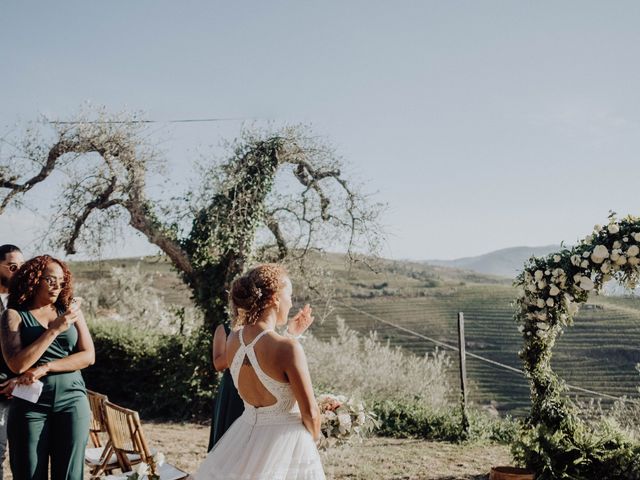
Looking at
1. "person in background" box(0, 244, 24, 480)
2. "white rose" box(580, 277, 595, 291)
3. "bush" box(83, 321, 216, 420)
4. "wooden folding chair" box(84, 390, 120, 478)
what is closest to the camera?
"person in background" box(0, 244, 24, 480)

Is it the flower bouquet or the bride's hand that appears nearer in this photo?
the bride's hand

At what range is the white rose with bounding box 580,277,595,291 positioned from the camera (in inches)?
222

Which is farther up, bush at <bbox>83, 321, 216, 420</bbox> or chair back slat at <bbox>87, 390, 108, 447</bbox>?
chair back slat at <bbox>87, 390, 108, 447</bbox>

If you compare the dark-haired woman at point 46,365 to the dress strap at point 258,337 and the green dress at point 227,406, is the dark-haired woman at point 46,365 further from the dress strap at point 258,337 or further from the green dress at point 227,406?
the green dress at point 227,406

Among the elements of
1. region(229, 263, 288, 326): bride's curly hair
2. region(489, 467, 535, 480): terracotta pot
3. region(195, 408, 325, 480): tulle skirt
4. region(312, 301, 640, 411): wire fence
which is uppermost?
region(229, 263, 288, 326): bride's curly hair

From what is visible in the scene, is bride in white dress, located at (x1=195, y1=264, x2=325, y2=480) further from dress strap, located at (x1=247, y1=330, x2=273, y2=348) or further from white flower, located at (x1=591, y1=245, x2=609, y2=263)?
white flower, located at (x1=591, y1=245, x2=609, y2=263)

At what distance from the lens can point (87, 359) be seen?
11.2 feet

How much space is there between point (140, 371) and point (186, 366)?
4.20ft

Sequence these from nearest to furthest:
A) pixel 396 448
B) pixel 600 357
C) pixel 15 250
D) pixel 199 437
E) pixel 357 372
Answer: pixel 15 250, pixel 396 448, pixel 199 437, pixel 357 372, pixel 600 357

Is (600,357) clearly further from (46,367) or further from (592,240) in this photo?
(46,367)

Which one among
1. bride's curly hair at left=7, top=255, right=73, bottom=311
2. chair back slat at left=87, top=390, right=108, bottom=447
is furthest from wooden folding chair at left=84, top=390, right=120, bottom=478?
bride's curly hair at left=7, top=255, right=73, bottom=311

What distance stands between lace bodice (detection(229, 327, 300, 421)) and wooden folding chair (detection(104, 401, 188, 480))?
1.51m

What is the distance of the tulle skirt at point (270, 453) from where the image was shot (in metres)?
2.69

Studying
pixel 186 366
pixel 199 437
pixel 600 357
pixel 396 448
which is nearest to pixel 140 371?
pixel 186 366
